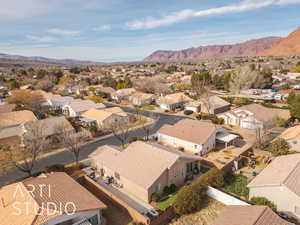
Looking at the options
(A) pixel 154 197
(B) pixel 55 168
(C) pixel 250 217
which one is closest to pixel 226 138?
(A) pixel 154 197

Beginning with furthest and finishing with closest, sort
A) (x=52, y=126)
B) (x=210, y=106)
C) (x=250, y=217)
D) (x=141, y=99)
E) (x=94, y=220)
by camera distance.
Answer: (x=141, y=99)
(x=210, y=106)
(x=52, y=126)
(x=94, y=220)
(x=250, y=217)

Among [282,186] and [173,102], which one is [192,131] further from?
[173,102]

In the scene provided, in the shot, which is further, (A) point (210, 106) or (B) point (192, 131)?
(A) point (210, 106)

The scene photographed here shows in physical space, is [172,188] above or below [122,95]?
below

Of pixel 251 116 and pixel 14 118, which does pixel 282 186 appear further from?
pixel 14 118

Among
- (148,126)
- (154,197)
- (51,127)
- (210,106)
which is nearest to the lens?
(154,197)

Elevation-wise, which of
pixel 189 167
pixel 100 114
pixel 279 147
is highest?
pixel 100 114
